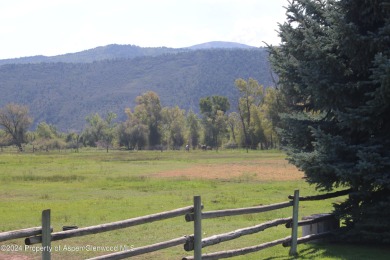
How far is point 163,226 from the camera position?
1792 centimetres

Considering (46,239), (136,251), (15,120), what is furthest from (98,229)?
(15,120)

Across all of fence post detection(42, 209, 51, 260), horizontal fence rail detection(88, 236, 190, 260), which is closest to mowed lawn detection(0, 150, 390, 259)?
horizontal fence rail detection(88, 236, 190, 260)

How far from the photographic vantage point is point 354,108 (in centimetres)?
1303

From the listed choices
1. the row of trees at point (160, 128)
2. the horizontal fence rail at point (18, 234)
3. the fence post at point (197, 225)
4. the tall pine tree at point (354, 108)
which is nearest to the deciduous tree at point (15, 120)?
the row of trees at point (160, 128)

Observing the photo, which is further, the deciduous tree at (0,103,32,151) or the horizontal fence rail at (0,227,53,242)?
the deciduous tree at (0,103,32,151)

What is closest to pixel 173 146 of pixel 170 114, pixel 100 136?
pixel 170 114

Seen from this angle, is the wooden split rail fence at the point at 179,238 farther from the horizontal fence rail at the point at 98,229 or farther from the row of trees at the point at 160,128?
the row of trees at the point at 160,128

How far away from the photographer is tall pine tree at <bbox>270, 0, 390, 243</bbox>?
39.3 feet

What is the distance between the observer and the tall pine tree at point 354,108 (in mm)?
11992

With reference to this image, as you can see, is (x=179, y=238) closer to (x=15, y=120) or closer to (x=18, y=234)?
(x=18, y=234)

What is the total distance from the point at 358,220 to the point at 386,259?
54.5 inches

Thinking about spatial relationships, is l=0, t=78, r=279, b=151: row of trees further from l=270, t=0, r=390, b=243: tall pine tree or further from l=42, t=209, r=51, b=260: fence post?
l=42, t=209, r=51, b=260: fence post

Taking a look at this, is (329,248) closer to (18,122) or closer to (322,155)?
(322,155)

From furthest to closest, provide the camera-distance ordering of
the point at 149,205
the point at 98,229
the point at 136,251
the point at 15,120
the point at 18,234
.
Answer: the point at 15,120 < the point at 149,205 < the point at 136,251 < the point at 98,229 < the point at 18,234
